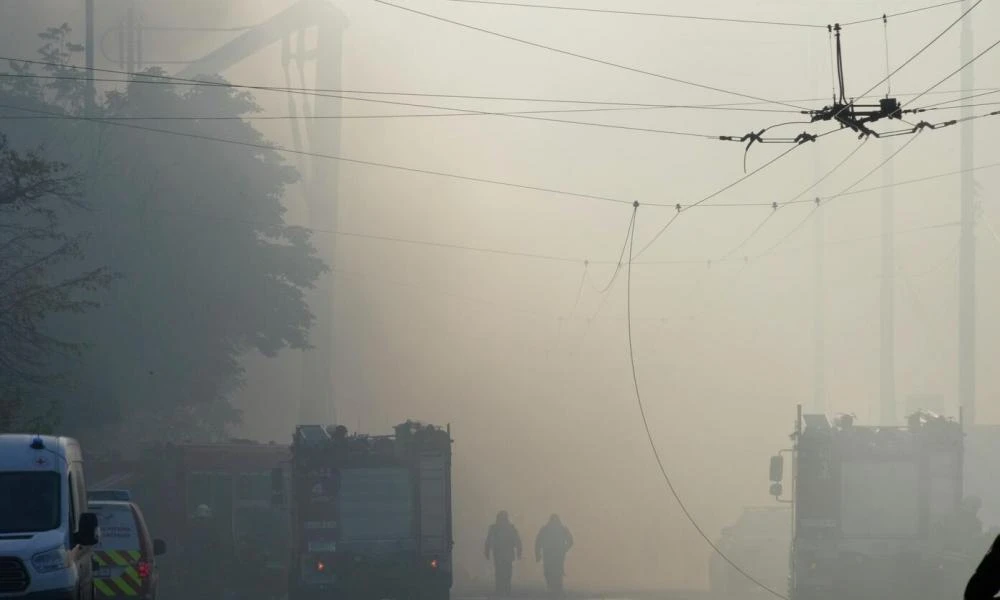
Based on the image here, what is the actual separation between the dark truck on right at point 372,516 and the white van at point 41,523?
9371 mm

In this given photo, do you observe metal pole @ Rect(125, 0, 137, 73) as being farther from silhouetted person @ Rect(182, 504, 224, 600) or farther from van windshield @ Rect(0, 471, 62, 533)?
van windshield @ Rect(0, 471, 62, 533)

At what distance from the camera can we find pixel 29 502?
1691 centimetres

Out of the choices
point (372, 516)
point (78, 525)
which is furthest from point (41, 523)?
point (372, 516)

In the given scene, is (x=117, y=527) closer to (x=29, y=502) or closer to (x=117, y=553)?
(x=117, y=553)

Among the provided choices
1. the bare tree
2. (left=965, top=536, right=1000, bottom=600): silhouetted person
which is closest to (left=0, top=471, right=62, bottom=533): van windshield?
(left=965, top=536, right=1000, bottom=600): silhouetted person

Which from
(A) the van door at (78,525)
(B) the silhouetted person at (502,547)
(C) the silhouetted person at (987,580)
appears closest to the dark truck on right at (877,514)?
(B) the silhouetted person at (502,547)

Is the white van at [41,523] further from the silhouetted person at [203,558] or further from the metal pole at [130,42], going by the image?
the metal pole at [130,42]

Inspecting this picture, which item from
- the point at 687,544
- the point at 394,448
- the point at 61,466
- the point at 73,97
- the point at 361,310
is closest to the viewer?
the point at 61,466

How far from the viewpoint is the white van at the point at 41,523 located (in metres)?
16.1

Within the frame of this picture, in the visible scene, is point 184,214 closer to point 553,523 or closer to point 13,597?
point 553,523

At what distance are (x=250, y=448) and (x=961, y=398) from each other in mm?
28168

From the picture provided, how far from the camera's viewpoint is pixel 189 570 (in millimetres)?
34562

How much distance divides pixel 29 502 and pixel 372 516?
1057cm

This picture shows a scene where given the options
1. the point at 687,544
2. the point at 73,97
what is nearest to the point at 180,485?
the point at 73,97
